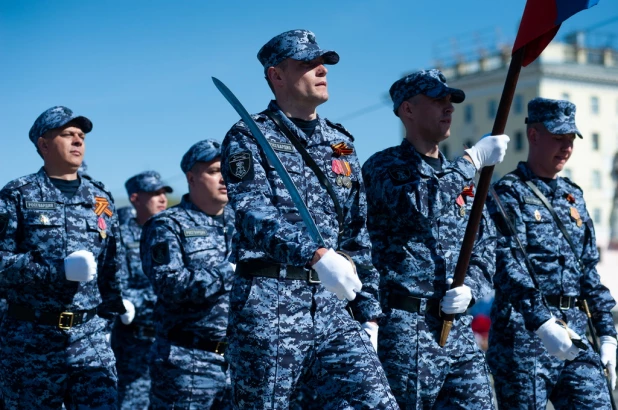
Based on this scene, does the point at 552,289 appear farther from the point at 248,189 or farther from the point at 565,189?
the point at 248,189

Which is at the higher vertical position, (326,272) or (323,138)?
(323,138)

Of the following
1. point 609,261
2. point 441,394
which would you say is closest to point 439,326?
point 441,394

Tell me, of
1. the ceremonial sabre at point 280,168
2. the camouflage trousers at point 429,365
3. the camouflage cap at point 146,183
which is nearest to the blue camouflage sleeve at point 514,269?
the camouflage trousers at point 429,365

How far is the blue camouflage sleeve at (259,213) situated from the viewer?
4.52 meters

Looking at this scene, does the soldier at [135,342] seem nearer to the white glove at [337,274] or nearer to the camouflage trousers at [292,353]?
the camouflage trousers at [292,353]

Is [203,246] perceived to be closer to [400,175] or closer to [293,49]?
[400,175]

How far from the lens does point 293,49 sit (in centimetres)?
521

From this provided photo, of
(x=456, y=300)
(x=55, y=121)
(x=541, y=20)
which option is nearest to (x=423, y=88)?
(x=541, y=20)

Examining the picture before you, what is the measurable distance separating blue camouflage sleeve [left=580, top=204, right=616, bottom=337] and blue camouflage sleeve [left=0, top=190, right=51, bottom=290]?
3720mm

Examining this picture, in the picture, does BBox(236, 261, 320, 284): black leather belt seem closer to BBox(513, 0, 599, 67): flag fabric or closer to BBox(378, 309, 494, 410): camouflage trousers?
Result: BBox(378, 309, 494, 410): camouflage trousers

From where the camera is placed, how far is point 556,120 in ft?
23.8

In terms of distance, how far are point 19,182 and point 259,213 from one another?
2.53m

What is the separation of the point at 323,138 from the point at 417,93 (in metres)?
1.16

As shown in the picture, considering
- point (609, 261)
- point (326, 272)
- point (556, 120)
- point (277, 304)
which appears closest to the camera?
point (326, 272)
